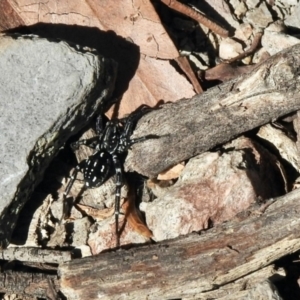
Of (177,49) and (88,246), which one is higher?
(177,49)

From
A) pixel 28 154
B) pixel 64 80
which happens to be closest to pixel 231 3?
pixel 64 80

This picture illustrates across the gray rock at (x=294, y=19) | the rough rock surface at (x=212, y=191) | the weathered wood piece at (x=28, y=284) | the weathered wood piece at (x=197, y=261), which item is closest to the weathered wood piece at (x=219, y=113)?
the rough rock surface at (x=212, y=191)

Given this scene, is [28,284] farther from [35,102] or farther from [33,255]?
[35,102]

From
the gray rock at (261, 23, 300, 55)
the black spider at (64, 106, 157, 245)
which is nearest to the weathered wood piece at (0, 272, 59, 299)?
the black spider at (64, 106, 157, 245)

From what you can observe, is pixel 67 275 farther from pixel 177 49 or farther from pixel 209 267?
pixel 177 49

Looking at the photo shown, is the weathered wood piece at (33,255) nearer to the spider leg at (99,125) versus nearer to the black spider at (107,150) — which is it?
the black spider at (107,150)

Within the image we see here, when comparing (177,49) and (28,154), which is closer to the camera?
(28,154)

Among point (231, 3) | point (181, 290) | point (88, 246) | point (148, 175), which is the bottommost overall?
point (181, 290)
